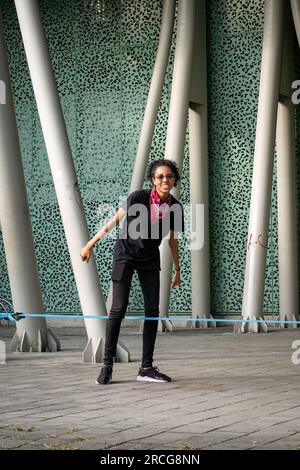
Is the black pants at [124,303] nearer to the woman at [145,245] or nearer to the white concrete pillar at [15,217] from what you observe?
the woman at [145,245]

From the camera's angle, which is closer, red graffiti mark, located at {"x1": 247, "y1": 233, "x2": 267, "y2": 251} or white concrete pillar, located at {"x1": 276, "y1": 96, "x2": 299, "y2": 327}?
red graffiti mark, located at {"x1": 247, "y1": 233, "x2": 267, "y2": 251}

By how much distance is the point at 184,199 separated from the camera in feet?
60.7

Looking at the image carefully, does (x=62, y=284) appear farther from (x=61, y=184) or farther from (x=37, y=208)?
(x=61, y=184)

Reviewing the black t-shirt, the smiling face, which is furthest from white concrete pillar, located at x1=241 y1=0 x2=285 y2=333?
the smiling face

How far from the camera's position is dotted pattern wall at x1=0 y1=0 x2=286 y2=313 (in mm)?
18219

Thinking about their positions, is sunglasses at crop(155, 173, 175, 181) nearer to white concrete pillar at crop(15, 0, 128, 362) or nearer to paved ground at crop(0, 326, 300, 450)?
paved ground at crop(0, 326, 300, 450)

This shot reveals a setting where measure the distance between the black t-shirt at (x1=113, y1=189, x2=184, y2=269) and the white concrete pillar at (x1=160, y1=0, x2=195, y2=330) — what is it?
703 cm

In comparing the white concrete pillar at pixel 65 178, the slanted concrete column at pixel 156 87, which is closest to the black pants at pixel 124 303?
the white concrete pillar at pixel 65 178

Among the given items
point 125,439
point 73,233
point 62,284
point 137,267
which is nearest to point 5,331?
point 62,284

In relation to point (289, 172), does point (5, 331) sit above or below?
below

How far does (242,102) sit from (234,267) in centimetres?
329

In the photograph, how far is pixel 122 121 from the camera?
1933 cm

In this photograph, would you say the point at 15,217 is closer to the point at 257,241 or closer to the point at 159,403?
the point at 159,403

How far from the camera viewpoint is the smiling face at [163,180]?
27.0 ft
